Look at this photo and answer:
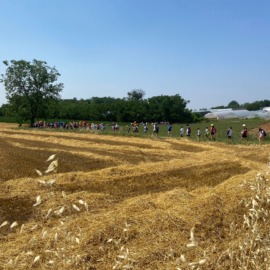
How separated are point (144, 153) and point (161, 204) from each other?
12989 millimetres

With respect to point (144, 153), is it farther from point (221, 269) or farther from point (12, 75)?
point (12, 75)

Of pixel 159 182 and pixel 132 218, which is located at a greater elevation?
pixel 132 218

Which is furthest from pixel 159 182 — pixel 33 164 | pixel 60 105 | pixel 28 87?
pixel 60 105

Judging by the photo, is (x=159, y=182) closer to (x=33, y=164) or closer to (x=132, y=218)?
(x=132, y=218)

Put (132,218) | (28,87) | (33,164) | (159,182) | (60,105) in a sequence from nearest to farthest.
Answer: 1. (132,218)
2. (159,182)
3. (33,164)
4. (28,87)
5. (60,105)

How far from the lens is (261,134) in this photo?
29.6 m

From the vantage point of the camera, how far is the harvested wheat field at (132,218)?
303 cm

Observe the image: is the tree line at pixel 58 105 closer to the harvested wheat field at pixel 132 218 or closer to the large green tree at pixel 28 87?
the large green tree at pixel 28 87

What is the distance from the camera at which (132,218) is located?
684cm

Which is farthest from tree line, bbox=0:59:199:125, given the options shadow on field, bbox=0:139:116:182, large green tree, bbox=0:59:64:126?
shadow on field, bbox=0:139:116:182

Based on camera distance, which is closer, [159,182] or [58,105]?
[159,182]

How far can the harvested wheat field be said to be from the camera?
9.95 ft

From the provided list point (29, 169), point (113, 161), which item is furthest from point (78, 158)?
point (29, 169)

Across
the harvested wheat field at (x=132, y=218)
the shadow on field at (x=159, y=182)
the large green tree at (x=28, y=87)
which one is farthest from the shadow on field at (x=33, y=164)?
the large green tree at (x=28, y=87)
